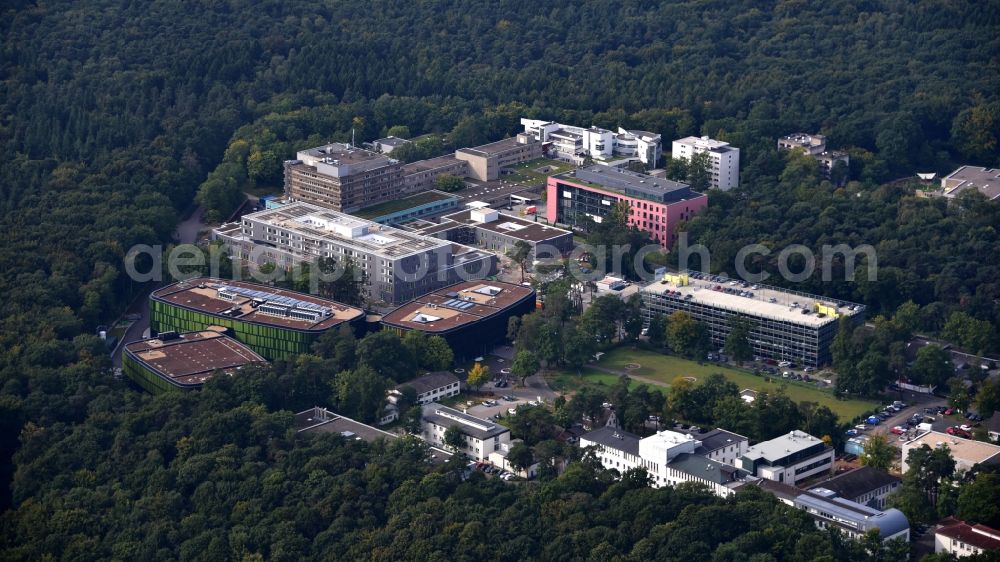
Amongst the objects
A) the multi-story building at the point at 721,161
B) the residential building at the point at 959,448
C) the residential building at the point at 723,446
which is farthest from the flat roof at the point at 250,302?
the multi-story building at the point at 721,161

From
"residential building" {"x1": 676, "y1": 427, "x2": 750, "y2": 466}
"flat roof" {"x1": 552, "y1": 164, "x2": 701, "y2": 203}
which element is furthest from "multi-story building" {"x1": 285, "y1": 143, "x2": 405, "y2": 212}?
"residential building" {"x1": 676, "y1": 427, "x2": 750, "y2": 466}

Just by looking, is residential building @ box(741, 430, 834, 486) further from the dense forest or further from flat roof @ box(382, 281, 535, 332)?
flat roof @ box(382, 281, 535, 332)

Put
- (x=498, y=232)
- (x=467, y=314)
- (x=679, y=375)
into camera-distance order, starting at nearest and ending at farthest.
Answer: (x=679, y=375) → (x=467, y=314) → (x=498, y=232)

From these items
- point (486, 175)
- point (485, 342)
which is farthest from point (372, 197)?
point (485, 342)

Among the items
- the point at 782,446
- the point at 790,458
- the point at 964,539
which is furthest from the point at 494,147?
the point at 964,539

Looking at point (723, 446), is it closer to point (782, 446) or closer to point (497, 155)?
point (782, 446)

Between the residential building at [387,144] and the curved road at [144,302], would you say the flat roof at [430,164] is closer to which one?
the residential building at [387,144]
